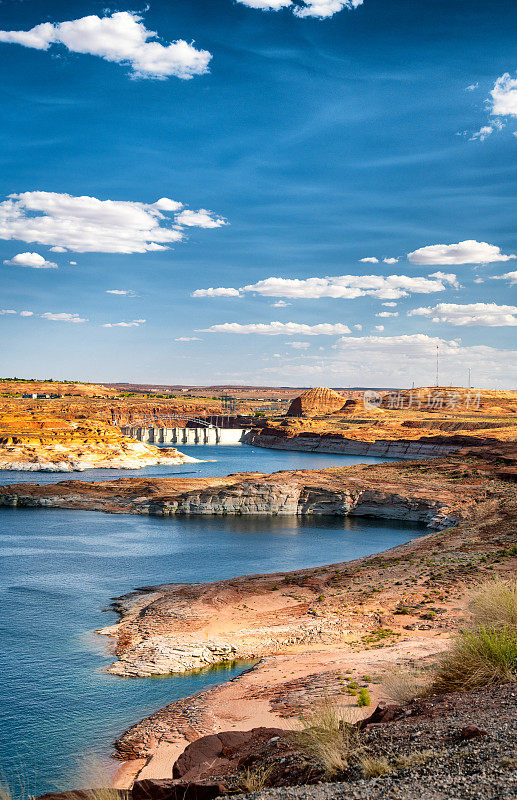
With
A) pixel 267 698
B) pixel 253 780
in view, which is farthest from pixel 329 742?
pixel 267 698

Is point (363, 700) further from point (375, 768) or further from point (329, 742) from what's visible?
point (375, 768)

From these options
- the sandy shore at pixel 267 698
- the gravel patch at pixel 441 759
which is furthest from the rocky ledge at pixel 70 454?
the gravel patch at pixel 441 759

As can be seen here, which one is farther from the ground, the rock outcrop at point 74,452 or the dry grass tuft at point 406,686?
the dry grass tuft at point 406,686

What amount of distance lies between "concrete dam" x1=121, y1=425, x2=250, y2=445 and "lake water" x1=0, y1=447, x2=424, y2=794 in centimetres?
10358

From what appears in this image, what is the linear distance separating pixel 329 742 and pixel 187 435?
171 m

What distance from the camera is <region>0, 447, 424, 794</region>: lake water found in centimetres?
1850

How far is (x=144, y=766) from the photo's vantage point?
1620 centimetres

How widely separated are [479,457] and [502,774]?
84710mm

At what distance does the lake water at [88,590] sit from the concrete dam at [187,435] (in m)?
104

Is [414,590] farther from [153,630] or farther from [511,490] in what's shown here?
[511,490]

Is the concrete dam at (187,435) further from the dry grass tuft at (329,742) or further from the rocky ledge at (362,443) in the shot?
the dry grass tuft at (329,742)

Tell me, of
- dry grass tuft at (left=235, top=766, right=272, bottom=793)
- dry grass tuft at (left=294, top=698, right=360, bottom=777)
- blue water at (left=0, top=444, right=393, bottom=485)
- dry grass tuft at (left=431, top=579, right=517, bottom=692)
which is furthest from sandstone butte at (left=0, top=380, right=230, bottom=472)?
dry grass tuft at (left=235, top=766, right=272, bottom=793)

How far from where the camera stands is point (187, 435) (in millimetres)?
179750

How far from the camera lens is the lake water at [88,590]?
18500mm
